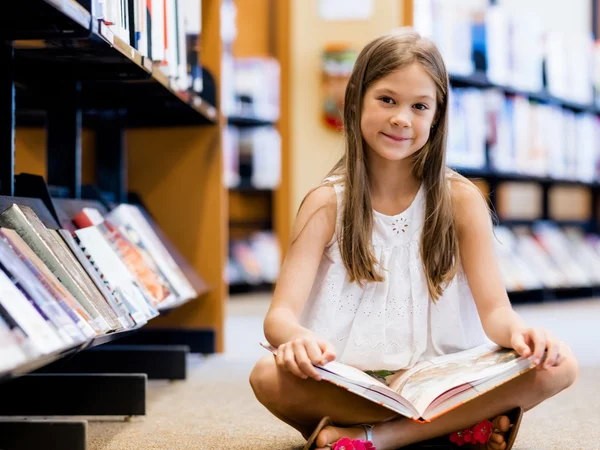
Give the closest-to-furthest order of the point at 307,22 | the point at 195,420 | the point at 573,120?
→ the point at 195,420
the point at 307,22
the point at 573,120

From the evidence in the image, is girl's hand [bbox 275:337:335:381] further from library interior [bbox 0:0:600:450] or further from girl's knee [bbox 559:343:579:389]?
girl's knee [bbox 559:343:579:389]

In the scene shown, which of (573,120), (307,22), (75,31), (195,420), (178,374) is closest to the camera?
(75,31)

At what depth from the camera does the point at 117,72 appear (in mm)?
1600

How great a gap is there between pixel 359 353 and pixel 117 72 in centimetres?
75

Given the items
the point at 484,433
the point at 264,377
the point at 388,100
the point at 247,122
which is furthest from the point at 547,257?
the point at 264,377

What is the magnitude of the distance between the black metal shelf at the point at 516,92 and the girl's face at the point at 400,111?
239 cm

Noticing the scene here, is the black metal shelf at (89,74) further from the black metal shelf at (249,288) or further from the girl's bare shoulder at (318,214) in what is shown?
the black metal shelf at (249,288)

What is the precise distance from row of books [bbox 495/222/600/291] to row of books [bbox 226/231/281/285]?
4.12ft

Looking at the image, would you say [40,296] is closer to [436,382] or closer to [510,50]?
[436,382]

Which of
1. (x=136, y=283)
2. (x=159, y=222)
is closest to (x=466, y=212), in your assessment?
(x=136, y=283)

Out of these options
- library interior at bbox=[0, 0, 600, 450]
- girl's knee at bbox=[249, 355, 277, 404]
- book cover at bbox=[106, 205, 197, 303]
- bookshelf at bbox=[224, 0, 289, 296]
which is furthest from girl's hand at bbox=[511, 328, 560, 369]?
bookshelf at bbox=[224, 0, 289, 296]

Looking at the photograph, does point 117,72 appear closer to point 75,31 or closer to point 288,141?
point 75,31

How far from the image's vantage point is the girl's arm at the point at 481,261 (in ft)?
4.14

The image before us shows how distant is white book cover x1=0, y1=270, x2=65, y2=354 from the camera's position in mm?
908
